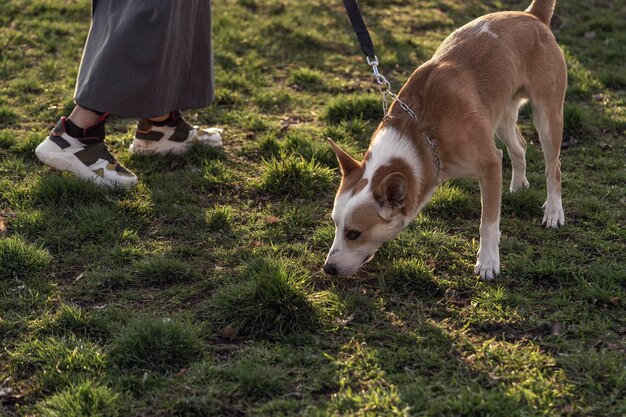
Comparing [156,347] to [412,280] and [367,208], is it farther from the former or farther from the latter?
[412,280]

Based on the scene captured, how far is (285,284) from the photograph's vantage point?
4.14m

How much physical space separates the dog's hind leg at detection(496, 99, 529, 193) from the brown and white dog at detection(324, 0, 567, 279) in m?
0.32

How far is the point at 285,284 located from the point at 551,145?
211 centimetres

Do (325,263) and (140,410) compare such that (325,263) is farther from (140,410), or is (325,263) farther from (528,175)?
(528,175)

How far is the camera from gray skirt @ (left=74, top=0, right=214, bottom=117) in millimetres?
5348

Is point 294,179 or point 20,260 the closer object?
point 20,260

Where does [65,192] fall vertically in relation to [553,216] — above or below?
above

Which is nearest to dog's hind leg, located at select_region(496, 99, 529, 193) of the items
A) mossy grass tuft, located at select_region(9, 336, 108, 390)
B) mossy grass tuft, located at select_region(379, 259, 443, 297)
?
mossy grass tuft, located at select_region(379, 259, 443, 297)

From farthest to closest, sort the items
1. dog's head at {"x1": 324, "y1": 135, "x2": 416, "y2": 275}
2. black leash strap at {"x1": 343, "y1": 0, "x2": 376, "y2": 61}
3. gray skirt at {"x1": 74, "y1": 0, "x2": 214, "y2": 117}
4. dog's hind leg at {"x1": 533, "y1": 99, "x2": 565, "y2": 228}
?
gray skirt at {"x1": 74, "y1": 0, "x2": 214, "y2": 117} < dog's hind leg at {"x1": 533, "y1": 99, "x2": 565, "y2": 228} < black leash strap at {"x1": 343, "y1": 0, "x2": 376, "y2": 61} < dog's head at {"x1": 324, "y1": 135, "x2": 416, "y2": 275}

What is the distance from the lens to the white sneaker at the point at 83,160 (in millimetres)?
5574

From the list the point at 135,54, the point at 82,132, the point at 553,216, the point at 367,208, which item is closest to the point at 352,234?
the point at 367,208

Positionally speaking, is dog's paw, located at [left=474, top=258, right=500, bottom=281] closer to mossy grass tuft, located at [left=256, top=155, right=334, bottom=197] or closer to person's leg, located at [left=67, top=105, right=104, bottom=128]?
mossy grass tuft, located at [left=256, top=155, right=334, bottom=197]

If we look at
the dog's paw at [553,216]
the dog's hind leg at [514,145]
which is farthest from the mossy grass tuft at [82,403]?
the dog's hind leg at [514,145]

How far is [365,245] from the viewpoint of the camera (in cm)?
427
